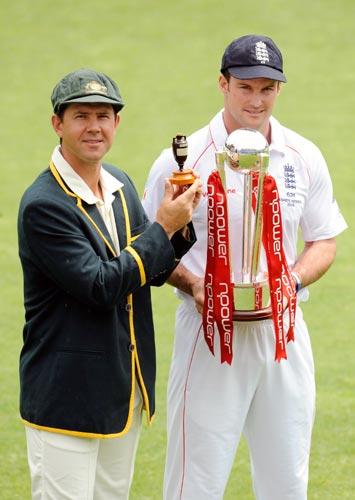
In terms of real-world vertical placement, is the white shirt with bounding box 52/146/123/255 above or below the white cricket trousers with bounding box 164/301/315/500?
above

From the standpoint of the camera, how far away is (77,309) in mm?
3857

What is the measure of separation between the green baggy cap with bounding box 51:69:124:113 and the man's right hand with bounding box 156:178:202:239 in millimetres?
321

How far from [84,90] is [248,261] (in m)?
0.84

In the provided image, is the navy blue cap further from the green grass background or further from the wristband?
the green grass background

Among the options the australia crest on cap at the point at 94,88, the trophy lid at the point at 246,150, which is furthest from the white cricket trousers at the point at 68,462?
the australia crest on cap at the point at 94,88

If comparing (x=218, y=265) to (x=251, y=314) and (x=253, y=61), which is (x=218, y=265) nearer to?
(x=251, y=314)

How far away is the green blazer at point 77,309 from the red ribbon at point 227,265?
0.30 m

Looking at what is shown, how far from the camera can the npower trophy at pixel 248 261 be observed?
4207 mm

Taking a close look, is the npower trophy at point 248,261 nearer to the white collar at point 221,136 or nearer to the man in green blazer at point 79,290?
the white collar at point 221,136

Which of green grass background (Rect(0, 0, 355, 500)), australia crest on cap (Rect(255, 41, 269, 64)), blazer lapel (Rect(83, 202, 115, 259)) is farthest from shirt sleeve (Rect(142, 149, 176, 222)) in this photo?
green grass background (Rect(0, 0, 355, 500))

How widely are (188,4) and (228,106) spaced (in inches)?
340

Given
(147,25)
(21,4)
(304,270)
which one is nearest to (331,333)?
(304,270)

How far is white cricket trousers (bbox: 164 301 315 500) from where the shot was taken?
436 cm

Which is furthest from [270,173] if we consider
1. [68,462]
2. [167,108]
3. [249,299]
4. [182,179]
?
[167,108]
